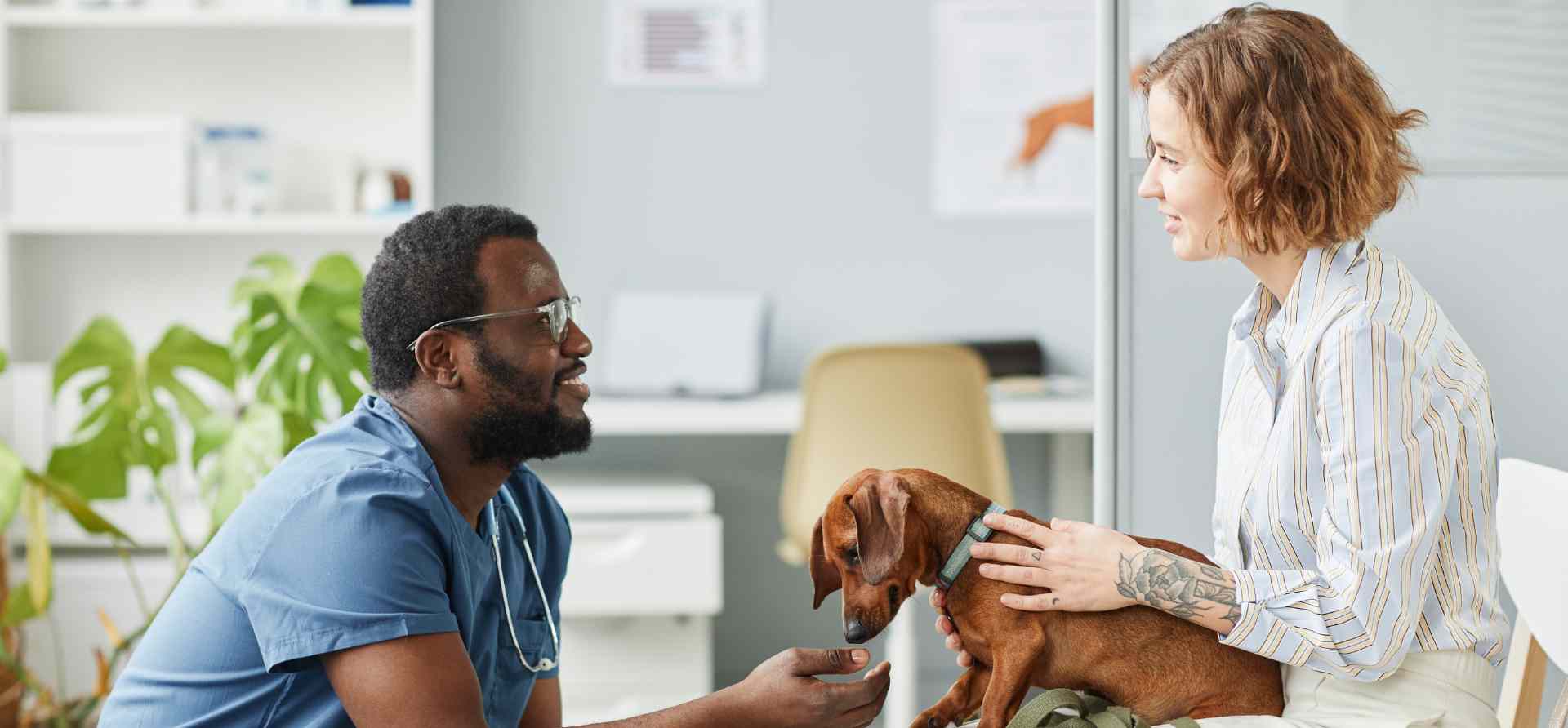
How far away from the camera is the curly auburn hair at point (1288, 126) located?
3.77 ft

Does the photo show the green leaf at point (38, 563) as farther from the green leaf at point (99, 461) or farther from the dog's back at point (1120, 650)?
the dog's back at point (1120, 650)

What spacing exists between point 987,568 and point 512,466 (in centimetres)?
48

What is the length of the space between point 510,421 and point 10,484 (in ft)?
5.01

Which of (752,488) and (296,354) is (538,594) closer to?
(296,354)

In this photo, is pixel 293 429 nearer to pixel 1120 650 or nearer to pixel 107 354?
pixel 107 354

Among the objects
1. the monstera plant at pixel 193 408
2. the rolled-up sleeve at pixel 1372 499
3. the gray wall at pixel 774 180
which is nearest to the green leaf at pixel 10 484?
the monstera plant at pixel 193 408

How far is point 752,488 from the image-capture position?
373 cm

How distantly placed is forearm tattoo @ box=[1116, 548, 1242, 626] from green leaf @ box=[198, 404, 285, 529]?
1585 mm

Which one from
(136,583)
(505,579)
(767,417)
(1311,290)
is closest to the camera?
(1311,290)

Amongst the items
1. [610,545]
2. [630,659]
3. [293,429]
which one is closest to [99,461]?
[293,429]

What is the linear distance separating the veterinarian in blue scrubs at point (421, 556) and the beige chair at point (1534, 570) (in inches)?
23.9

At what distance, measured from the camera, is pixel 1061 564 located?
117 cm

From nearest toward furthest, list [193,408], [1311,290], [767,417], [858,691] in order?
[1311,290] → [858,691] → [193,408] → [767,417]

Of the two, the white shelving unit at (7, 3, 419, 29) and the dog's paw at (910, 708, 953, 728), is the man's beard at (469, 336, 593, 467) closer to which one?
the dog's paw at (910, 708, 953, 728)
